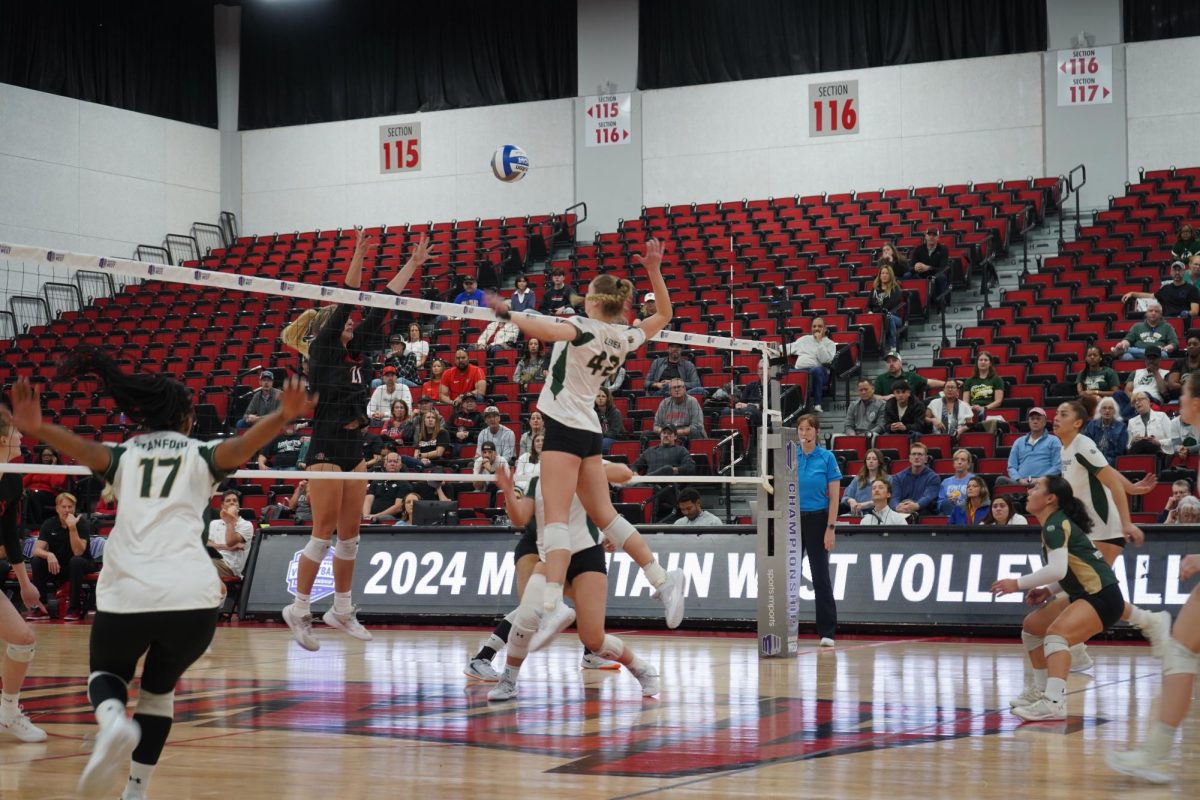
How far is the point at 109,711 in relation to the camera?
425cm

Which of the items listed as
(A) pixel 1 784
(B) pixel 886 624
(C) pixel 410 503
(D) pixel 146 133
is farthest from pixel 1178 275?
(D) pixel 146 133

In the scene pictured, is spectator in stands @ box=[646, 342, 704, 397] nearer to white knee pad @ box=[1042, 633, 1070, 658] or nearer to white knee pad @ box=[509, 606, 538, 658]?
white knee pad @ box=[509, 606, 538, 658]

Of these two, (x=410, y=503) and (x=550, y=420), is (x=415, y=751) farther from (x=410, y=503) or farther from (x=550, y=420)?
(x=410, y=503)

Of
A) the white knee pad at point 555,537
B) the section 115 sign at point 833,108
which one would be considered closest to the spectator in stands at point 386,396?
the white knee pad at point 555,537

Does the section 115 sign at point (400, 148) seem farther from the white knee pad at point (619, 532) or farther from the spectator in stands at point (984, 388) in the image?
the white knee pad at point (619, 532)

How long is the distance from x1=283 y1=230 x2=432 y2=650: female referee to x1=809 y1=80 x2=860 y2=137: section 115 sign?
17120 millimetres

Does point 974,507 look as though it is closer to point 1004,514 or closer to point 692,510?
point 1004,514

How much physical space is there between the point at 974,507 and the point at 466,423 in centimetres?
591

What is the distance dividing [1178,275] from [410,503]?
9.45 metres

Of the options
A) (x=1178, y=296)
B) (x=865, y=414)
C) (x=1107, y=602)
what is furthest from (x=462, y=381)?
(x=1107, y=602)

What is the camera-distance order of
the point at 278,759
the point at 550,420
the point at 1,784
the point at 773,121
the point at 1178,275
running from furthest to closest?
the point at 773,121 → the point at 1178,275 → the point at 550,420 → the point at 278,759 → the point at 1,784

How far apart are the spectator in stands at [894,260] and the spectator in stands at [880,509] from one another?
6.39 meters

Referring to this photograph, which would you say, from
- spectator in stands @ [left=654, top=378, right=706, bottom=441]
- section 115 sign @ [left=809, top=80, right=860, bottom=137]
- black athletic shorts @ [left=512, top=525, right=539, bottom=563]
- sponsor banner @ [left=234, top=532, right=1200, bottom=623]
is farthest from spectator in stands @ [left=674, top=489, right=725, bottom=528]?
section 115 sign @ [left=809, top=80, right=860, bottom=137]

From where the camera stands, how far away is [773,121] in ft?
81.5
